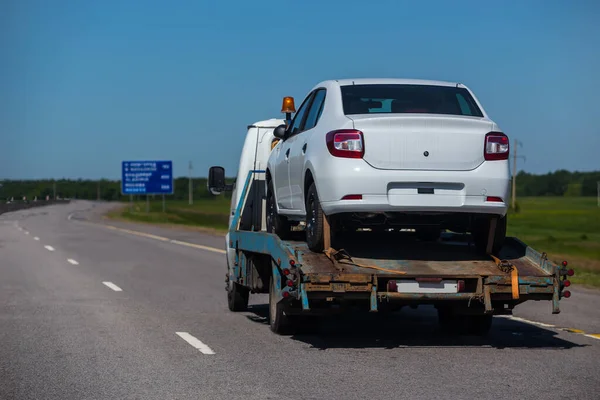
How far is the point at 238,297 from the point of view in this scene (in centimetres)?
1329

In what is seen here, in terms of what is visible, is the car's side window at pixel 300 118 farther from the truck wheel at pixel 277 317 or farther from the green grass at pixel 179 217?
the green grass at pixel 179 217

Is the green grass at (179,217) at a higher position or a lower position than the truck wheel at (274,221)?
lower

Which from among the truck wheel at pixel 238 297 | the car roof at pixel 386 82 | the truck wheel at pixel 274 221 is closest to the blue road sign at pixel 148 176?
the truck wheel at pixel 238 297

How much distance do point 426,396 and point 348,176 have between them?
2.47 metres

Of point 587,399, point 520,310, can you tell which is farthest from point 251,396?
point 520,310

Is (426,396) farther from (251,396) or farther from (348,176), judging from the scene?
(348,176)

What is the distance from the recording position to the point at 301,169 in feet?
33.0

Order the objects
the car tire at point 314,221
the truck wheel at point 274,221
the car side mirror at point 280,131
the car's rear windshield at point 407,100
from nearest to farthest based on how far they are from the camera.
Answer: the car tire at point 314,221 < the car's rear windshield at point 407,100 < the car side mirror at point 280,131 < the truck wheel at point 274,221

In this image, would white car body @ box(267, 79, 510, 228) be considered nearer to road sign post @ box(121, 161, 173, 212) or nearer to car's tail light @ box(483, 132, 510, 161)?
car's tail light @ box(483, 132, 510, 161)

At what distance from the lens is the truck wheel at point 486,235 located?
970 cm

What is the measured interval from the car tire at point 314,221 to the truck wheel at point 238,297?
353 cm

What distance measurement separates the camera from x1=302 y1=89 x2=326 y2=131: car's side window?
10211 millimetres

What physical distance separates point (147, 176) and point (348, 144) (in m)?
59.2

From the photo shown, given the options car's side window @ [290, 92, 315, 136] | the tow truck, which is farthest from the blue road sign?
car's side window @ [290, 92, 315, 136]
